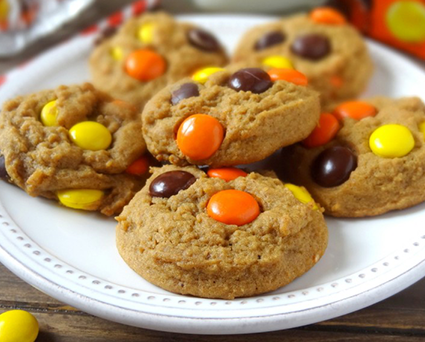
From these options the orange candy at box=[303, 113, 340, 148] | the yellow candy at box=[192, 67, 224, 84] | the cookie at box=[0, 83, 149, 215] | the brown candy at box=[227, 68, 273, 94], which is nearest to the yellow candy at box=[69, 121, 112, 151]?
the cookie at box=[0, 83, 149, 215]

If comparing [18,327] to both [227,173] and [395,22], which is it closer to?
[227,173]

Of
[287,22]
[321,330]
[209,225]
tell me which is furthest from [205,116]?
[287,22]

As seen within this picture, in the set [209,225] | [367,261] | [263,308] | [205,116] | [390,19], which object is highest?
[205,116]

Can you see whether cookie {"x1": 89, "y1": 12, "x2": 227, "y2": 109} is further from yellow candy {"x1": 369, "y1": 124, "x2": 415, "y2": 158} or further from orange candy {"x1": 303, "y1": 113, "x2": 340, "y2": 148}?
yellow candy {"x1": 369, "y1": 124, "x2": 415, "y2": 158}

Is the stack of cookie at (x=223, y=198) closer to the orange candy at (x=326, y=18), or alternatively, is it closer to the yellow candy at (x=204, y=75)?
the yellow candy at (x=204, y=75)

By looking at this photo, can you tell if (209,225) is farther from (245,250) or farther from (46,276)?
(46,276)

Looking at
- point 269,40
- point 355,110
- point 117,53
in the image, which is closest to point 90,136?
point 117,53

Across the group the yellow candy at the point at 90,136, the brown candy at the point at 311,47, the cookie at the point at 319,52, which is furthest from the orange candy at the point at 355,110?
the yellow candy at the point at 90,136
